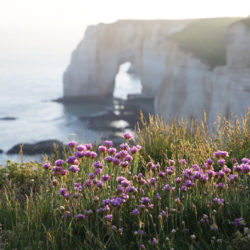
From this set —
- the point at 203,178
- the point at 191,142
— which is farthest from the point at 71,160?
the point at 191,142

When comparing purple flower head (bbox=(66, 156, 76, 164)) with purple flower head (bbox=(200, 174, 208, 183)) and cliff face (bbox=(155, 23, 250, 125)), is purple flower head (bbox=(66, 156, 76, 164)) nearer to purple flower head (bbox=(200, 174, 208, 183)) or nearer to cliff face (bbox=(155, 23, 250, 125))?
purple flower head (bbox=(200, 174, 208, 183))

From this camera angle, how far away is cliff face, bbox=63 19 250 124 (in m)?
21.8

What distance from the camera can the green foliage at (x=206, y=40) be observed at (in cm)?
2917

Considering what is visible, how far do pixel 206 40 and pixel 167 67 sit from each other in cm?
492

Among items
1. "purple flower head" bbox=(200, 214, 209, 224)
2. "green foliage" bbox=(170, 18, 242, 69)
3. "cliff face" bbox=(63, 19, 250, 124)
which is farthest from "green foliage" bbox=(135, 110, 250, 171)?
"green foliage" bbox=(170, 18, 242, 69)

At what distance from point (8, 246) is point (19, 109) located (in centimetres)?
4817

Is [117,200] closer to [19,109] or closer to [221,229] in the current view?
[221,229]

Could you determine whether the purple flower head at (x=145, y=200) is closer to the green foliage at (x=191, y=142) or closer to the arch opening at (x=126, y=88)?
the green foliage at (x=191, y=142)

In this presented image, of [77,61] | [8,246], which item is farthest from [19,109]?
[8,246]

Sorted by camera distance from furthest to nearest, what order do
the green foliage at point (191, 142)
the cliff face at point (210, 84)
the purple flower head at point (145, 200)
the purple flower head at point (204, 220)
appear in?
the cliff face at point (210, 84) → the green foliage at point (191, 142) → the purple flower head at point (145, 200) → the purple flower head at point (204, 220)

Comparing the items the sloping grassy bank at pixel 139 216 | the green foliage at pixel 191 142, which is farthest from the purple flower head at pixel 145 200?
the green foliage at pixel 191 142

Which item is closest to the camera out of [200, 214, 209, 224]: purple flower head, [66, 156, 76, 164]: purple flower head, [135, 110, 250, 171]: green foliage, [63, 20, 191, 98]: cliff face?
[200, 214, 209, 224]: purple flower head

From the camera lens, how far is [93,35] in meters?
50.8

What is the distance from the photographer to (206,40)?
3494 cm
